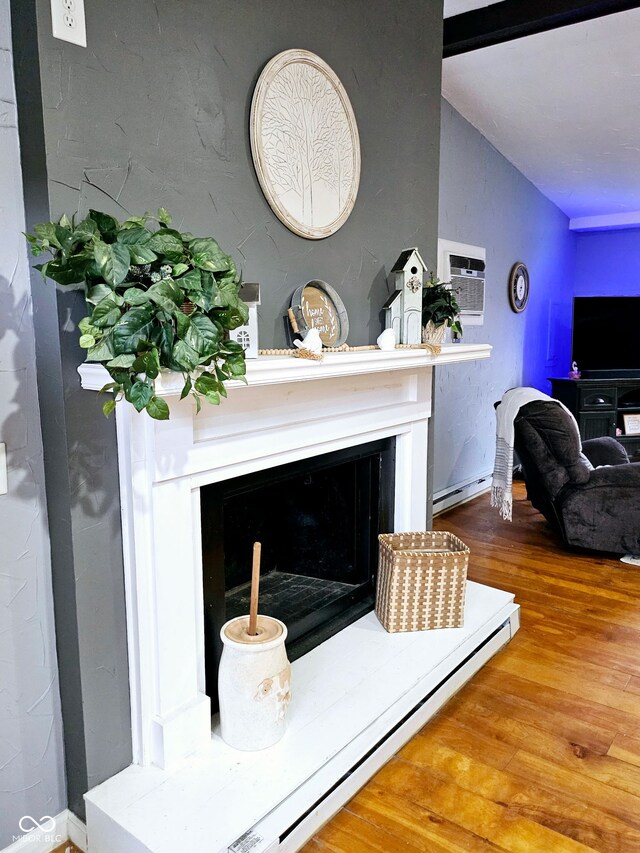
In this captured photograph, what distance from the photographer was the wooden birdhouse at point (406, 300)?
2.29m

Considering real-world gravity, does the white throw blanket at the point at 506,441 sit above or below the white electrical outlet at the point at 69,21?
below

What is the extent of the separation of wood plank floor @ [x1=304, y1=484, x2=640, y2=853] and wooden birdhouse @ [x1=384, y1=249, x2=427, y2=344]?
4.23ft

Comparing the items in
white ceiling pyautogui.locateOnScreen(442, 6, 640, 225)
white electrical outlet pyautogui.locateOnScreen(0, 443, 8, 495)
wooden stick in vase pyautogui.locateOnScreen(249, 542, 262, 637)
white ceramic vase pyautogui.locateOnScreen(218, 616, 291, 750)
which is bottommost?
white ceramic vase pyautogui.locateOnScreen(218, 616, 291, 750)

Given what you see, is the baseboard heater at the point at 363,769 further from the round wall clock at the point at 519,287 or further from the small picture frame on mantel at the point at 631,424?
the small picture frame on mantel at the point at 631,424

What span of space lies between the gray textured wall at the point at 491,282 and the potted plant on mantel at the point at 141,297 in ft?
9.71

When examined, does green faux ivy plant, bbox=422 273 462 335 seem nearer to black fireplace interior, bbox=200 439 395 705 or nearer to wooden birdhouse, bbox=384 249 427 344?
wooden birdhouse, bbox=384 249 427 344

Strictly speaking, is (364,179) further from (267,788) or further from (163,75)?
(267,788)

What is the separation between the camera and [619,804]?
1.74 meters

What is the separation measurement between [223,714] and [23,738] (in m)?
0.49

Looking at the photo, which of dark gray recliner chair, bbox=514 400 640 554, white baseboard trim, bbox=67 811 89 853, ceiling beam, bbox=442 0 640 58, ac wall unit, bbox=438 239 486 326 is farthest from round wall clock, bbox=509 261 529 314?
white baseboard trim, bbox=67 811 89 853

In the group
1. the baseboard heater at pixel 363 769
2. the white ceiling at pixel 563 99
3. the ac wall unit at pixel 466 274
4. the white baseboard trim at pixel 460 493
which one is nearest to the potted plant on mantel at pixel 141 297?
the baseboard heater at pixel 363 769

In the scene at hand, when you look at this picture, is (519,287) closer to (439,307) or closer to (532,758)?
(439,307)

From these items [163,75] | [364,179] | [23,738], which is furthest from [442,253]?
[23,738]

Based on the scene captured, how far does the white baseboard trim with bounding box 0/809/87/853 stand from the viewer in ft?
4.98
